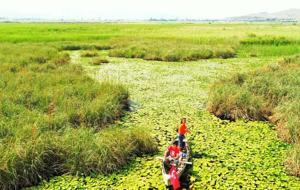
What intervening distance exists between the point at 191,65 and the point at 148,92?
7.93 m

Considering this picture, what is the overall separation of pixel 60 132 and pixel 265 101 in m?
6.77

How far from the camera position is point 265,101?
11.7 meters

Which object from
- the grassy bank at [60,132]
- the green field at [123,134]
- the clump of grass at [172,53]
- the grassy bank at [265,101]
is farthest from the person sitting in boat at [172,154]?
the clump of grass at [172,53]

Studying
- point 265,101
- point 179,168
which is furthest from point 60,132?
point 265,101

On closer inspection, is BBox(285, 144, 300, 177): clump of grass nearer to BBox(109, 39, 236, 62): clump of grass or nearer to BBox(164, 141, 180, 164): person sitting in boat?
BBox(164, 141, 180, 164): person sitting in boat

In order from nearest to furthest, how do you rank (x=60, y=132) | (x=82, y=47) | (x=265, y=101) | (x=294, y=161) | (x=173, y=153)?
(x=294, y=161), (x=173, y=153), (x=60, y=132), (x=265, y=101), (x=82, y=47)

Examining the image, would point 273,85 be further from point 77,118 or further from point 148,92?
point 77,118

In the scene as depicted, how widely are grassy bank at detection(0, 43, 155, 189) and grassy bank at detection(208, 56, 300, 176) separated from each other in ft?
10.8

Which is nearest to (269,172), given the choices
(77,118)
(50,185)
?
(50,185)

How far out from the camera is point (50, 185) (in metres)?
6.93

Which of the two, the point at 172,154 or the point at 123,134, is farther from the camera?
the point at 123,134

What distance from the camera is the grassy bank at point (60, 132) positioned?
7035mm

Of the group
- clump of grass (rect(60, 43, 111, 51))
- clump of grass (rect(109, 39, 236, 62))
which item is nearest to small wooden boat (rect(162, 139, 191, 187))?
clump of grass (rect(109, 39, 236, 62))

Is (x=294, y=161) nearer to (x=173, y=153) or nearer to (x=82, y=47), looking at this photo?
(x=173, y=153)
